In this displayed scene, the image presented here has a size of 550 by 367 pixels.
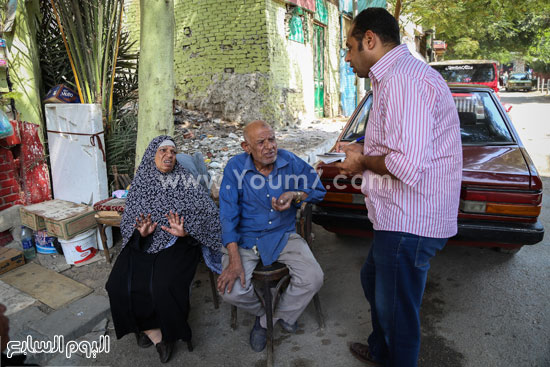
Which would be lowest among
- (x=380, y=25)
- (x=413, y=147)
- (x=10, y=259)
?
(x=10, y=259)

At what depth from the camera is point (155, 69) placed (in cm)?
341

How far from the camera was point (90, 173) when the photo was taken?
12.5 feet

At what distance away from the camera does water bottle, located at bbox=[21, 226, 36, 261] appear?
370 cm

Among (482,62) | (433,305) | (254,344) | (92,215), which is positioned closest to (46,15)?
(92,215)

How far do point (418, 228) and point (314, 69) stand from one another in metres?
9.28

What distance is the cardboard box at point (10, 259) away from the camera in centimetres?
342

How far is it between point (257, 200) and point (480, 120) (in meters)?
2.48

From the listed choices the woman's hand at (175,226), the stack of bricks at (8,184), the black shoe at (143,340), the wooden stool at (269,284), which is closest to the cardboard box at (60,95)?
the stack of bricks at (8,184)

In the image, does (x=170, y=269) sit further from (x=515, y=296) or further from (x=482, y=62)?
(x=482, y=62)

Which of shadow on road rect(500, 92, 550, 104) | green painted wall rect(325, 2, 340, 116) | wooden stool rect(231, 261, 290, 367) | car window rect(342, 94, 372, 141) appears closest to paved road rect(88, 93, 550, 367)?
wooden stool rect(231, 261, 290, 367)

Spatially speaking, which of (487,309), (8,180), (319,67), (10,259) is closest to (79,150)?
(8,180)

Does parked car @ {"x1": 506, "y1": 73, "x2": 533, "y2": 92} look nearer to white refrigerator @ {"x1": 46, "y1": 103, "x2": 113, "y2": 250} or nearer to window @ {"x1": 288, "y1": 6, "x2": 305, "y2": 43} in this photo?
window @ {"x1": 288, "y1": 6, "x2": 305, "y2": 43}

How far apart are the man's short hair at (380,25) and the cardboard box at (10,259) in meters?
3.72

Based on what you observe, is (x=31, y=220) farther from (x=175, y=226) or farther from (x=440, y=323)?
(x=440, y=323)
